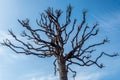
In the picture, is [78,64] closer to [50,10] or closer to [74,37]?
[74,37]

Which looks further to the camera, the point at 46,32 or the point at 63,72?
the point at 46,32

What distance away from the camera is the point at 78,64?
14750 millimetres

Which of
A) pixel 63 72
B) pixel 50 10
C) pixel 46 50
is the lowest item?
pixel 63 72

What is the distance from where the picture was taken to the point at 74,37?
14.7 metres

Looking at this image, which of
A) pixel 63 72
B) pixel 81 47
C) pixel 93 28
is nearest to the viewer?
pixel 63 72

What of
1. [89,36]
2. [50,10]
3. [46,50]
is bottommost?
[46,50]

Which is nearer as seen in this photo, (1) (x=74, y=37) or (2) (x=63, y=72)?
(2) (x=63, y=72)

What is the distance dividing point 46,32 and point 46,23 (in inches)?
21.1

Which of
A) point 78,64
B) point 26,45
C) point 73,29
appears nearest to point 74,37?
point 73,29

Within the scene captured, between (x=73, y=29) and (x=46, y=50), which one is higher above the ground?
(x=73, y=29)

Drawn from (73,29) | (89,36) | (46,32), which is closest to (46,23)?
(46,32)

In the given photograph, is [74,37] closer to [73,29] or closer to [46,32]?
[73,29]

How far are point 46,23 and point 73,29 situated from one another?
60.5 inches

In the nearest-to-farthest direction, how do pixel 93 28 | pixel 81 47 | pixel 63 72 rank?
pixel 63 72
pixel 81 47
pixel 93 28
